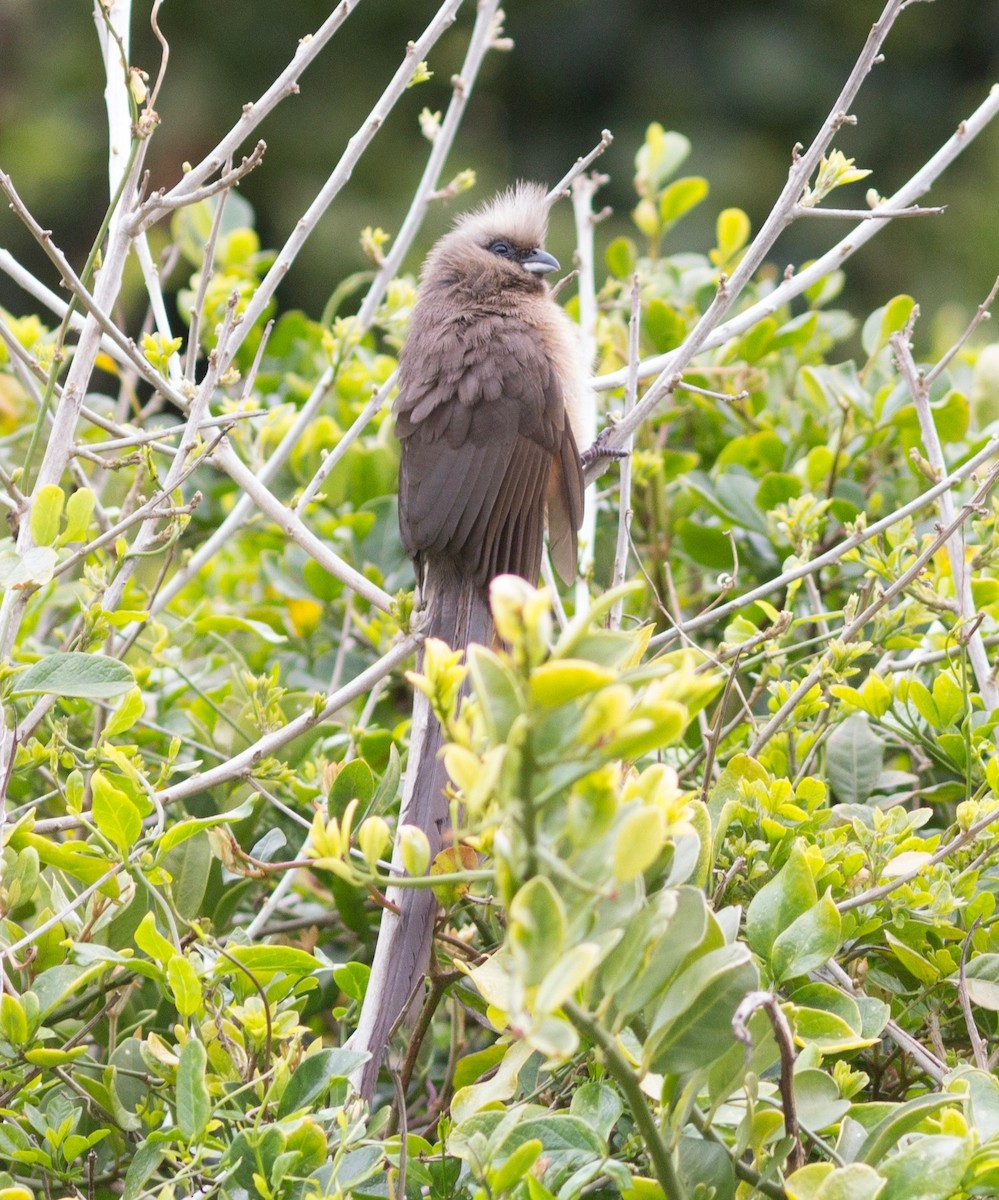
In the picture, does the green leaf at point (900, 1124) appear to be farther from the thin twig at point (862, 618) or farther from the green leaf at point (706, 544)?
the green leaf at point (706, 544)

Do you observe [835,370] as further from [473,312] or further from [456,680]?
[456,680]

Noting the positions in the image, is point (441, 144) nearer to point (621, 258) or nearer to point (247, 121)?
point (247, 121)

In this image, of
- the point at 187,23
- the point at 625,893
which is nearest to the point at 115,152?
the point at 625,893

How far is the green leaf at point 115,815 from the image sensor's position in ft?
5.49

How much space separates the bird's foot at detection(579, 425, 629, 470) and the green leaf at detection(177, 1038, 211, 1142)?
4.60 feet

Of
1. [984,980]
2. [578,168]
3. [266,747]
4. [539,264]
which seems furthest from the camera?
[539,264]

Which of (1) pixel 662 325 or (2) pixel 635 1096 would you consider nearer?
(2) pixel 635 1096

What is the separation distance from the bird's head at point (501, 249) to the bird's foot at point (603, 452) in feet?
2.38

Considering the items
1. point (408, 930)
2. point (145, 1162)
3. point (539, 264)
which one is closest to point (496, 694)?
point (145, 1162)

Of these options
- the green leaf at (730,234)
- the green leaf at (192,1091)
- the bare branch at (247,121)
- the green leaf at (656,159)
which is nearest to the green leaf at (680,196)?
the green leaf at (656,159)

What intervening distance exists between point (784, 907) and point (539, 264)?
2.51 meters

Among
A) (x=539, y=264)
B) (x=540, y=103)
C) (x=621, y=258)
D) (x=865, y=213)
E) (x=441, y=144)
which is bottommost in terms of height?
(x=865, y=213)

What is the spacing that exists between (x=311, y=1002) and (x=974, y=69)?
1062 cm

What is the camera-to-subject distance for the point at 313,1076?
1626 mm
